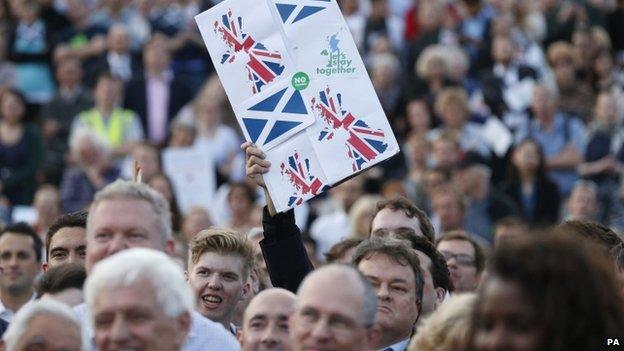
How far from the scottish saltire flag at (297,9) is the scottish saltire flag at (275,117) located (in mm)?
375

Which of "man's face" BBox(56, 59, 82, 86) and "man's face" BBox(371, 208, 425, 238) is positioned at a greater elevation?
"man's face" BBox(56, 59, 82, 86)

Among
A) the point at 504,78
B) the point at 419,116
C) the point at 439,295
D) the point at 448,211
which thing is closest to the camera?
the point at 439,295

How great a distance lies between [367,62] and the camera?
858 inches

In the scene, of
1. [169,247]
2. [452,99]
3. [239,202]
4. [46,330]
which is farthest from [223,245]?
[452,99]

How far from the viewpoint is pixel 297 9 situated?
9.03 metres

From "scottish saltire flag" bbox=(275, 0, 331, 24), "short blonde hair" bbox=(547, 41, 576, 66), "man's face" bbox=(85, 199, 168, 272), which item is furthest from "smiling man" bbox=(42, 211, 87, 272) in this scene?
"short blonde hair" bbox=(547, 41, 576, 66)

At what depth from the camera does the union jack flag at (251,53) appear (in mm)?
8969

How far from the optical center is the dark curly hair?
17.6ft

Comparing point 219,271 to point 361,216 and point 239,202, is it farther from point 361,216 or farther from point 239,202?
point 239,202

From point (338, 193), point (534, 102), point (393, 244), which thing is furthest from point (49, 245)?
point (534, 102)

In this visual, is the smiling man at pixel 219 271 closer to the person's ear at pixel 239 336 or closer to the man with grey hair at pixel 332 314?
the person's ear at pixel 239 336

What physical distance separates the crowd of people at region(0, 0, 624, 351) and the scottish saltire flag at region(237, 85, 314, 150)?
0.41ft

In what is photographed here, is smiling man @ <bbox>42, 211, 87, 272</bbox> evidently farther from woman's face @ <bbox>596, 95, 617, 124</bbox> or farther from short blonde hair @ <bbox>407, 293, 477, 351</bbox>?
woman's face @ <bbox>596, 95, 617, 124</bbox>

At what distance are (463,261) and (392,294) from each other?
2792 millimetres
